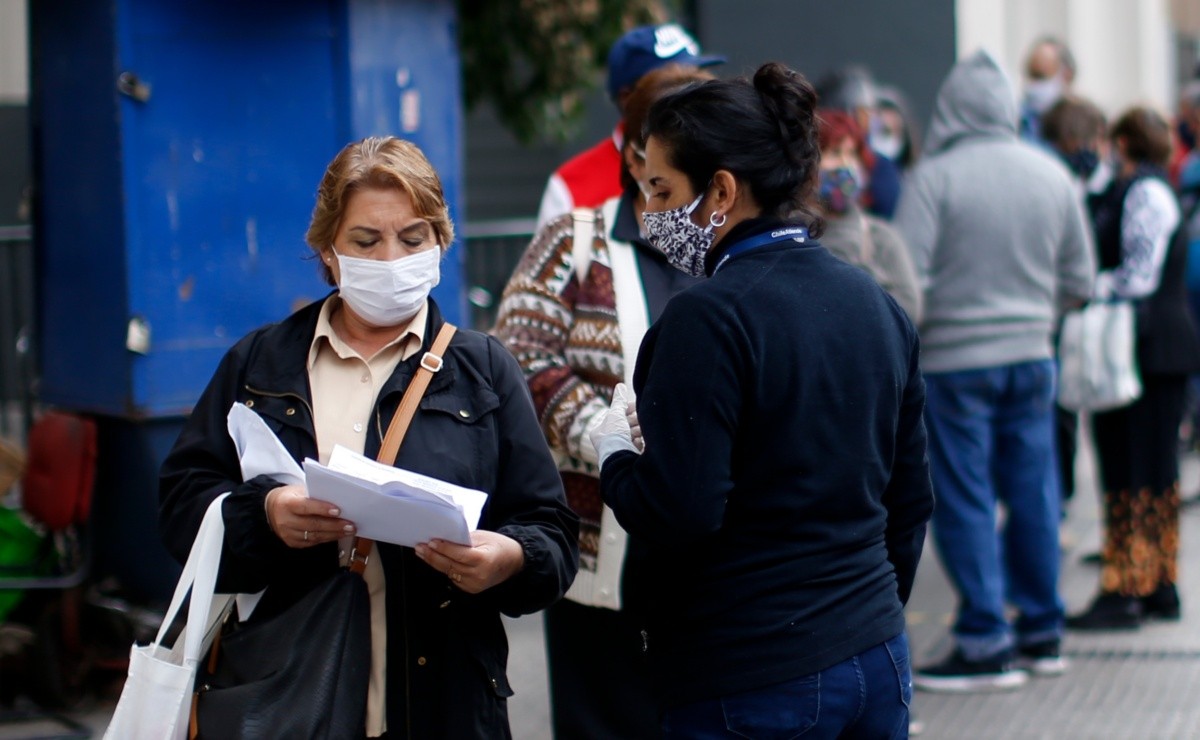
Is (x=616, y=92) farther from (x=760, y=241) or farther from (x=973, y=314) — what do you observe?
(x=973, y=314)

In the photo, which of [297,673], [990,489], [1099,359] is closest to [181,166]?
[990,489]

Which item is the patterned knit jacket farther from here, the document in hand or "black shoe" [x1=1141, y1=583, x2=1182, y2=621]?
"black shoe" [x1=1141, y1=583, x2=1182, y2=621]

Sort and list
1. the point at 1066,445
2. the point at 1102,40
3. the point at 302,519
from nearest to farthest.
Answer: the point at 302,519, the point at 1066,445, the point at 1102,40

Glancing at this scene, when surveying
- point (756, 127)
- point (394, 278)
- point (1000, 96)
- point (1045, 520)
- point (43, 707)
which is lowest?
point (43, 707)

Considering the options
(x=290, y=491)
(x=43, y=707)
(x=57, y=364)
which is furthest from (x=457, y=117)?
(x=290, y=491)

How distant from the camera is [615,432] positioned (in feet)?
9.23

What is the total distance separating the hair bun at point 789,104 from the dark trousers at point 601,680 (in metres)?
1.32

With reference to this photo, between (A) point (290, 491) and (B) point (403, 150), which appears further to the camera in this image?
(B) point (403, 150)

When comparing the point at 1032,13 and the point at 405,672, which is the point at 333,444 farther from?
the point at 1032,13

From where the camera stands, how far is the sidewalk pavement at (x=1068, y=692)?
538 centimetres

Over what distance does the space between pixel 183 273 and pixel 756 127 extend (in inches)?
127

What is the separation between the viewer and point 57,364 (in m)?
5.81

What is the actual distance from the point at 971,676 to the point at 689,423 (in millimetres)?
3636

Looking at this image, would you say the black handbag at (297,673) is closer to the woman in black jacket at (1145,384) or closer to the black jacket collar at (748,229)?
the black jacket collar at (748,229)
